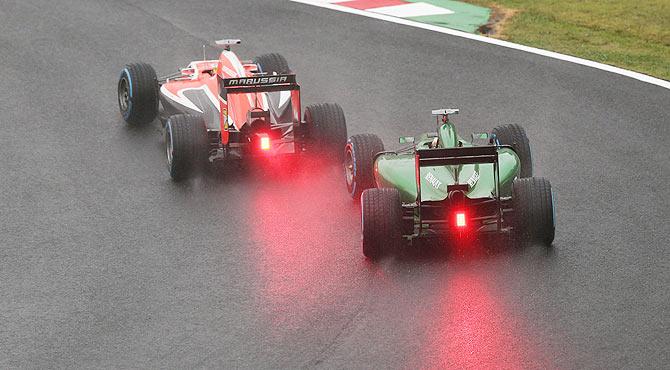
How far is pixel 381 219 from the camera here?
14.0 meters

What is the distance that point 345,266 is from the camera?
46.8ft

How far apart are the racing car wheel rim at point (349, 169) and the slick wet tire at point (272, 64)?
354 cm

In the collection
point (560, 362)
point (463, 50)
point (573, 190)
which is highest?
point (463, 50)

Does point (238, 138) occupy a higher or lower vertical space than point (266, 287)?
higher

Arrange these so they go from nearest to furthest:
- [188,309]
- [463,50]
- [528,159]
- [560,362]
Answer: [560,362]
[188,309]
[528,159]
[463,50]

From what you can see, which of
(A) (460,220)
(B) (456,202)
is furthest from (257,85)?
(A) (460,220)

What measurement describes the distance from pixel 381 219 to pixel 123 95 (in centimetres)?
683

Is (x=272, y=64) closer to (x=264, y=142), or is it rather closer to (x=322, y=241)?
(x=264, y=142)

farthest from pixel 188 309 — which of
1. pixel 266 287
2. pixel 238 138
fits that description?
pixel 238 138

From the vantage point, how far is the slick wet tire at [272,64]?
1970cm

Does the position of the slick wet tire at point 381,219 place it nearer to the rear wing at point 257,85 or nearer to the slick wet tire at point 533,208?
the slick wet tire at point 533,208

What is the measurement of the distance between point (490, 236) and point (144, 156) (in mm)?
5456

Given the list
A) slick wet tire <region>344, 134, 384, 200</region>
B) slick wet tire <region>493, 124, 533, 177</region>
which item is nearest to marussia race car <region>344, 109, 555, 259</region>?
slick wet tire <region>344, 134, 384, 200</region>

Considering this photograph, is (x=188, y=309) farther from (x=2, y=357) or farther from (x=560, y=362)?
(x=560, y=362)
